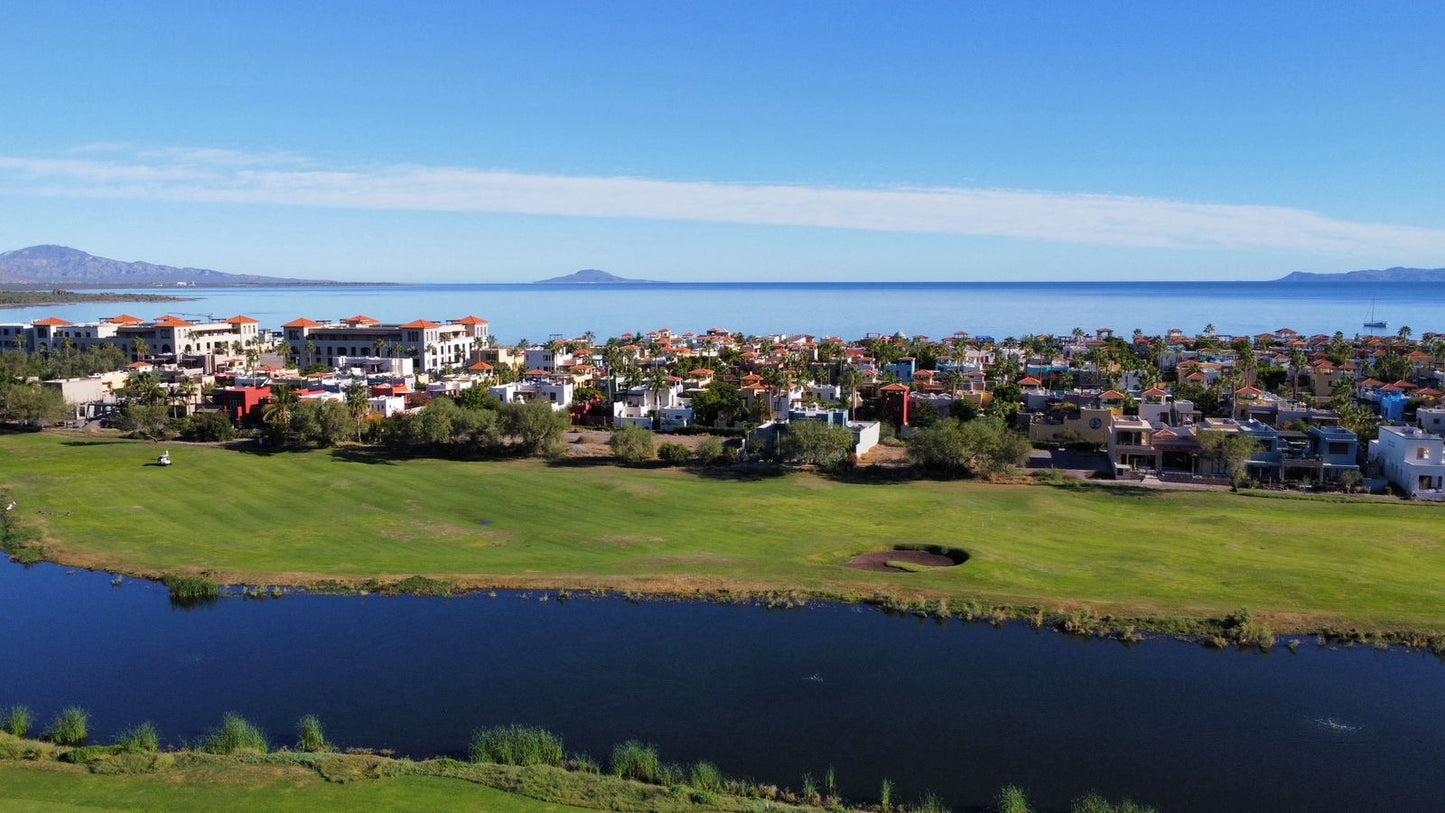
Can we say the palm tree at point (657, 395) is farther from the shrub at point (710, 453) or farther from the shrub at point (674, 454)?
the shrub at point (710, 453)

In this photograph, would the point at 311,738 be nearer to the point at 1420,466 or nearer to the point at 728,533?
the point at 728,533

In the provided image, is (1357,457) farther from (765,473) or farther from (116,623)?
(116,623)

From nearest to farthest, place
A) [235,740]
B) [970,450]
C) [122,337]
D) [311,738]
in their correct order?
[235,740] → [311,738] → [970,450] → [122,337]

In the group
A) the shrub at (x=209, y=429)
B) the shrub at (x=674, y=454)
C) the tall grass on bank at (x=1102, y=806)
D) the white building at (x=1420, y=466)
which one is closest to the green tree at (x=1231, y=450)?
the white building at (x=1420, y=466)

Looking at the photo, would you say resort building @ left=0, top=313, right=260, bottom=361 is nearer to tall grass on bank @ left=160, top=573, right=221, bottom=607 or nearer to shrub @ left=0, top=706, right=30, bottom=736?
tall grass on bank @ left=160, top=573, right=221, bottom=607

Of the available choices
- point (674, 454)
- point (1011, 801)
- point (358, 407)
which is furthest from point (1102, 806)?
point (358, 407)
